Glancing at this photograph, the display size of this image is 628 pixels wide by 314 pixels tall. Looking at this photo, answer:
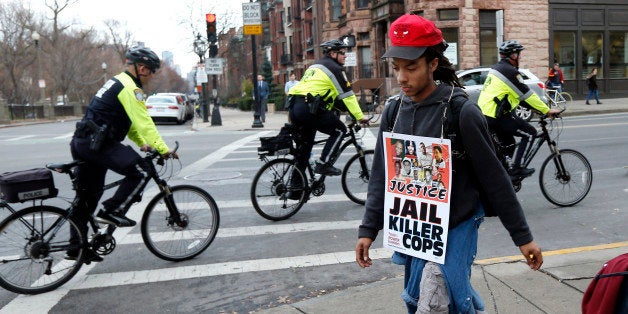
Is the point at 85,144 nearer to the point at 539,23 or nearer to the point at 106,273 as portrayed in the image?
the point at 106,273

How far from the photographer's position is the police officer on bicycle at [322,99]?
21.7 ft

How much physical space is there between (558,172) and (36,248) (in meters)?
5.78

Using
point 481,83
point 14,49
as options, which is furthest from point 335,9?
point 14,49

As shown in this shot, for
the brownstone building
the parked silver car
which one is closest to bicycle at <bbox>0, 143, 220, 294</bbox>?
the parked silver car

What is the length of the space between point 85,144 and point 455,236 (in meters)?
3.44

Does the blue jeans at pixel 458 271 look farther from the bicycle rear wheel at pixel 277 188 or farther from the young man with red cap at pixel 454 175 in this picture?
the bicycle rear wheel at pixel 277 188

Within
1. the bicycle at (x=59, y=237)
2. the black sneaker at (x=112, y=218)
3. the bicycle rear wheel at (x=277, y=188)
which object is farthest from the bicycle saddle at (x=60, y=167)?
the bicycle rear wheel at (x=277, y=188)

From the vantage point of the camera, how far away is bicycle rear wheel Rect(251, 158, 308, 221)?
6.67 metres

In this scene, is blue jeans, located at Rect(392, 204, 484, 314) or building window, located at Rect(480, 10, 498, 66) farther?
building window, located at Rect(480, 10, 498, 66)

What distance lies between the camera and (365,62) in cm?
3341

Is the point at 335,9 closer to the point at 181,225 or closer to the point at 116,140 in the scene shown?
the point at 181,225

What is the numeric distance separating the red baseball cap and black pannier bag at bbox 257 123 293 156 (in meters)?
4.05

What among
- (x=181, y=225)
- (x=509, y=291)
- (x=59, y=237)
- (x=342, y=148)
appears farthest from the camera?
(x=342, y=148)

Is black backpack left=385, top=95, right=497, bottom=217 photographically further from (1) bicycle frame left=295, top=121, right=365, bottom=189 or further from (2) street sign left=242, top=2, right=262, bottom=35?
(2) street sign left=242, top=2, right=262, bottom=35
